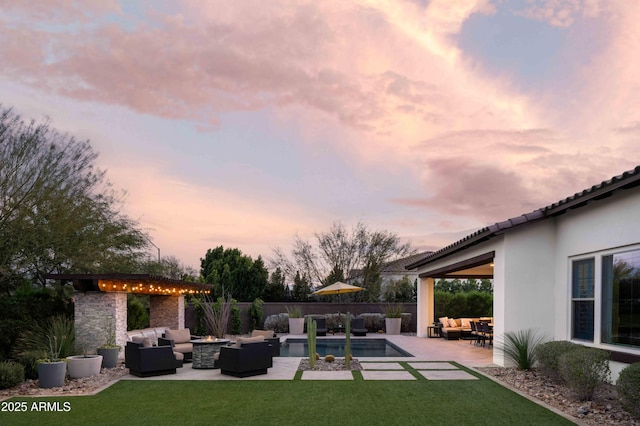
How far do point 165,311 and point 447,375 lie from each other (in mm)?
10949

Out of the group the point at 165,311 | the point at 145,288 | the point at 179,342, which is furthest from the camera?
the point at 165,311

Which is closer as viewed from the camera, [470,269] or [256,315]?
[470,269]

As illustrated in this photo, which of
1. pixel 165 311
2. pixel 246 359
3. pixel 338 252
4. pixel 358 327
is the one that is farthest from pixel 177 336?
pixel 338 252

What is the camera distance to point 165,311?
62.2 ft

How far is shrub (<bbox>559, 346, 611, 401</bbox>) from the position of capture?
28.4ft

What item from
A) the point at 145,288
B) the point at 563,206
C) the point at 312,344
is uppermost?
the point at 563,206

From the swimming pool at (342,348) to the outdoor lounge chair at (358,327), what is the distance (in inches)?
32.9

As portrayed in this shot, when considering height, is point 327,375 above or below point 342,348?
above

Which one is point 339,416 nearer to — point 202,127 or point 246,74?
point 246,74

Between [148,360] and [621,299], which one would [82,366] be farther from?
[621,299]

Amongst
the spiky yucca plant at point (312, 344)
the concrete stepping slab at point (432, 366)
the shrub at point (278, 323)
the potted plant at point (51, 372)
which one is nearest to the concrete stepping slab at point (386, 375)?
the concrete stepping slab at point (432, 366)

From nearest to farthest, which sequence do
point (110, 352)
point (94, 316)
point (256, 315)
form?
1. point (110, 352)
2. point (94, 316)
3. point (256, 315)

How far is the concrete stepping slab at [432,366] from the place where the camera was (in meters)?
12.6

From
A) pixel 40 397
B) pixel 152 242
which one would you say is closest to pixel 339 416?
pixel 40 397
